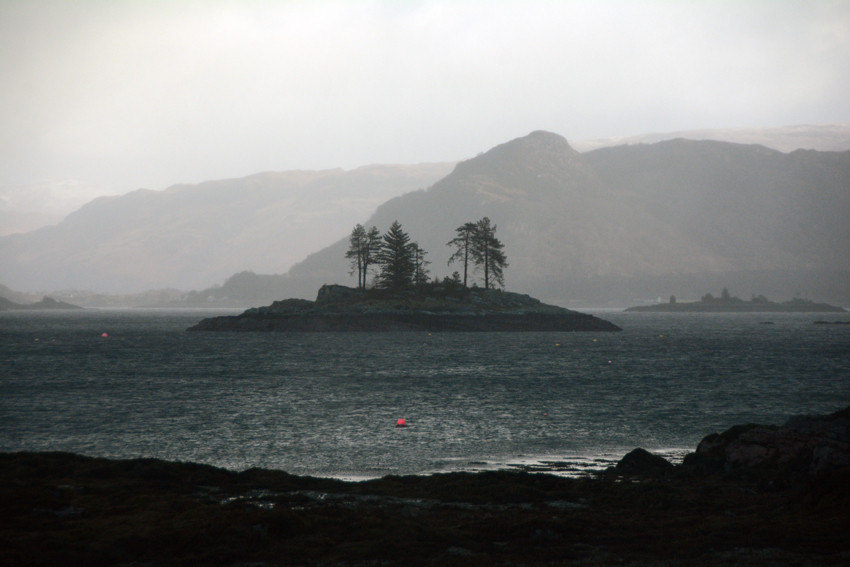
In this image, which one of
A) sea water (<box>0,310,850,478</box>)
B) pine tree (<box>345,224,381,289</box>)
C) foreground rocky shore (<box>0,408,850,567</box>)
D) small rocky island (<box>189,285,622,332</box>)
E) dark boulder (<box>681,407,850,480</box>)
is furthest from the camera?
pine tree (<box>345,224,381,289</box>)

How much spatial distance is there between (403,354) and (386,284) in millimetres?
67443

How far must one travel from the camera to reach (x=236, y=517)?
2294cm

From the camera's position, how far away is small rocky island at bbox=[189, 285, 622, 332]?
17075 cm

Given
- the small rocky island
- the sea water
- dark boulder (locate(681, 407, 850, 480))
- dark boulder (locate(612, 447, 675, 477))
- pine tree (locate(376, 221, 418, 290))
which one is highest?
pine tree (locate(376, 221, 418, 290))

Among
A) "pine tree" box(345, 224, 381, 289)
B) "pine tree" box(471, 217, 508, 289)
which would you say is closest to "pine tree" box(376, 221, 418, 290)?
"pine tree" box(345, 224, 381, 289)

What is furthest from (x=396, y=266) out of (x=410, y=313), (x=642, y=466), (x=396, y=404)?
(x=642, y=466)

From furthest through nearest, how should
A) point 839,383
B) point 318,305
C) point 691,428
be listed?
point 318,305
point 839,383
point 691,428

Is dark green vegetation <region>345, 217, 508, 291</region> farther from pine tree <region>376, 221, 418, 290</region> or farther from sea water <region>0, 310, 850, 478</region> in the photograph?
sea water <region>0, 310, 850, 478</region>

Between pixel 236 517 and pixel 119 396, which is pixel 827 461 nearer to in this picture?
pixel 236 517

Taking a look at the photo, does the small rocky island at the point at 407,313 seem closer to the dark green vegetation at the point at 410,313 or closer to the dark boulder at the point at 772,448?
the dark green vegetation at the point at 410,313

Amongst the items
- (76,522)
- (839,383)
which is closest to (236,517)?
(76,522)

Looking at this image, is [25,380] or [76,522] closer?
[76,522]

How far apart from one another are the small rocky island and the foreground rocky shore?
5415 inches

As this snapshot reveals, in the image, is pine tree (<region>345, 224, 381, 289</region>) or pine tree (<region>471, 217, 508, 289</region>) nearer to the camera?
pine tree (<region>471, 217, 508, 289</region>)
